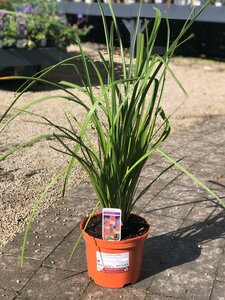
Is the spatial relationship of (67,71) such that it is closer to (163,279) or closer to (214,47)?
(214,47)

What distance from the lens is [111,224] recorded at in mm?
2779

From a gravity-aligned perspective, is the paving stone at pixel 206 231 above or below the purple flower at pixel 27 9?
below

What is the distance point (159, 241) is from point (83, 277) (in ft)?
2.20

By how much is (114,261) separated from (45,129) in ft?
11.4

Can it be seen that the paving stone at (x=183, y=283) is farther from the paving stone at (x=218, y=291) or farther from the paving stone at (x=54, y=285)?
the paving stone at (x=54, y=285)

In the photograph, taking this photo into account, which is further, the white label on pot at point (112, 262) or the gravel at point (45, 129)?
the gravel at point (45, 129)

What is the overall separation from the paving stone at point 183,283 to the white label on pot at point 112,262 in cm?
21

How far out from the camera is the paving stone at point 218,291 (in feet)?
9.45

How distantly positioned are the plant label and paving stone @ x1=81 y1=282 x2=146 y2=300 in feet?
1.05

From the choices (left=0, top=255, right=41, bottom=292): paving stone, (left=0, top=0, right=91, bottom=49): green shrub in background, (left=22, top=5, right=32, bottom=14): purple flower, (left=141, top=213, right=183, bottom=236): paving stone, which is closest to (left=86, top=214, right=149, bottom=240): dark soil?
(left=0, top=255, right=41, bottom=292): paving stone

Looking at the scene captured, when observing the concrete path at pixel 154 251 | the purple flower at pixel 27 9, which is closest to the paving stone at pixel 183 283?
the concrete path at pixel 154 251

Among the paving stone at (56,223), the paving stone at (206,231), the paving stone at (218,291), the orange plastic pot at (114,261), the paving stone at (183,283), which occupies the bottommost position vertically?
the paving stone at (56,223)

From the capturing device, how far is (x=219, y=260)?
327cm

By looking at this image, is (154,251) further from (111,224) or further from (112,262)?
(111,224)
